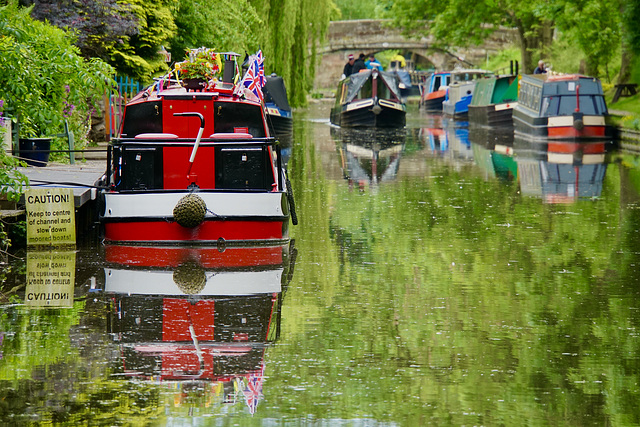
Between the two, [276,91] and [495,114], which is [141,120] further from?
[495,114]

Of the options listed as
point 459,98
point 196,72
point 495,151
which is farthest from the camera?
point 459,98

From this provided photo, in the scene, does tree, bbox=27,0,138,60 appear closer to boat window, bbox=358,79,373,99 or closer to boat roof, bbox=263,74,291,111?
boat roof, bbox=263,74,291,111

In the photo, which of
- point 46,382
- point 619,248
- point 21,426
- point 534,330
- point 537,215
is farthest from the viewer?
point 537,215

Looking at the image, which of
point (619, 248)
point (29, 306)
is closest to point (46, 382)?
point (29, 306)

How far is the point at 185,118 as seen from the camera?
15.0 metres

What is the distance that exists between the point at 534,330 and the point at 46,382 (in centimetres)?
391

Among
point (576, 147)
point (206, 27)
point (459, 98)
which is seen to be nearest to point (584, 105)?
point (576, 147)

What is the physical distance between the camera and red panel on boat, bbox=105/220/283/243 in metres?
12.9

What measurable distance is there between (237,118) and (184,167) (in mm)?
1340

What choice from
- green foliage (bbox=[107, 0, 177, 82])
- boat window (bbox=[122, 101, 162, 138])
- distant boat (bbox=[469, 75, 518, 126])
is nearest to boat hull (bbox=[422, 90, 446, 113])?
distant boat (bbox=[469, 75, 518, 126])

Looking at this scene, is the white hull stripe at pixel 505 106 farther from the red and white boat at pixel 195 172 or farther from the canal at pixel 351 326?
the red and white boat at pixel 195 172

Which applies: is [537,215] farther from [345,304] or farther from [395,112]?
[395,112]

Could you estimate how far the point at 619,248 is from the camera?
13.0m

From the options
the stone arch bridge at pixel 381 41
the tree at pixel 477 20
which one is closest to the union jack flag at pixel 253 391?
the tree at pixel 477 20
